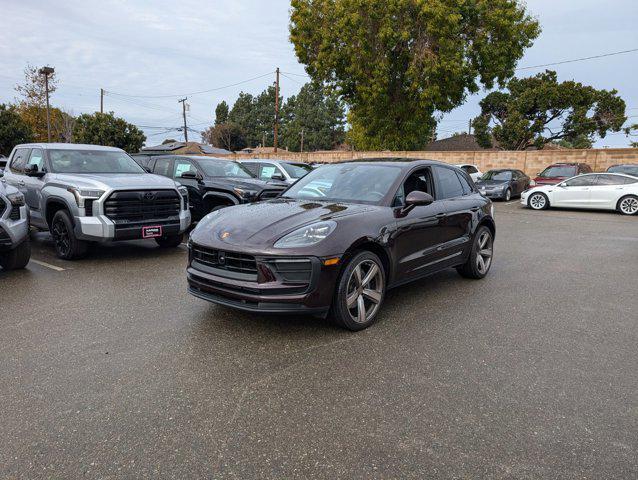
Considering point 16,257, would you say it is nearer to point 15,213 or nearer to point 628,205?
point 15,213

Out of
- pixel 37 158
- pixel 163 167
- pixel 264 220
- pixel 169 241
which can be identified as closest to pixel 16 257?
Result: pixel 169 241

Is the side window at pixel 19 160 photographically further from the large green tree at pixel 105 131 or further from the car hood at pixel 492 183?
the large green tree at pixel 105 131

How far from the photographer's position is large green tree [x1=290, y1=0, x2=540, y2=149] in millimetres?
23844

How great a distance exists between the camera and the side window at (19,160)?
8.41 meters

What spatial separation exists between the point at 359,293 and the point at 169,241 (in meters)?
5.02

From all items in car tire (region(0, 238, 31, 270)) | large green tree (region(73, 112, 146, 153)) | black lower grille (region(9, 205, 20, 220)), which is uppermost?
large green tree (region(73, 112, 146, 153))

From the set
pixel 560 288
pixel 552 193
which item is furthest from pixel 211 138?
pixel 560 288

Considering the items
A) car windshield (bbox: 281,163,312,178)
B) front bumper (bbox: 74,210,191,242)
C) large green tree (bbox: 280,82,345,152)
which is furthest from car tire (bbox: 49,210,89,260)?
large green tree (bbox: 280,82,345,152)

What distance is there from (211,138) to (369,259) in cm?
9428

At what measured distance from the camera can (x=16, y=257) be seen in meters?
6.30

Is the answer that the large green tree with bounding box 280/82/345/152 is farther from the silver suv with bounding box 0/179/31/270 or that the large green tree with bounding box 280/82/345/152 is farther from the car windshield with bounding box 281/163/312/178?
the silver suv with bounding box 0/179/31/270

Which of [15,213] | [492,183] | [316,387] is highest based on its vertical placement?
[492,183]

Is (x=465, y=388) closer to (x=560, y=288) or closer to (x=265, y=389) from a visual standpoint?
(x=265, y=389)

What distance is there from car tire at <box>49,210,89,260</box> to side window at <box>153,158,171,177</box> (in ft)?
12.3
